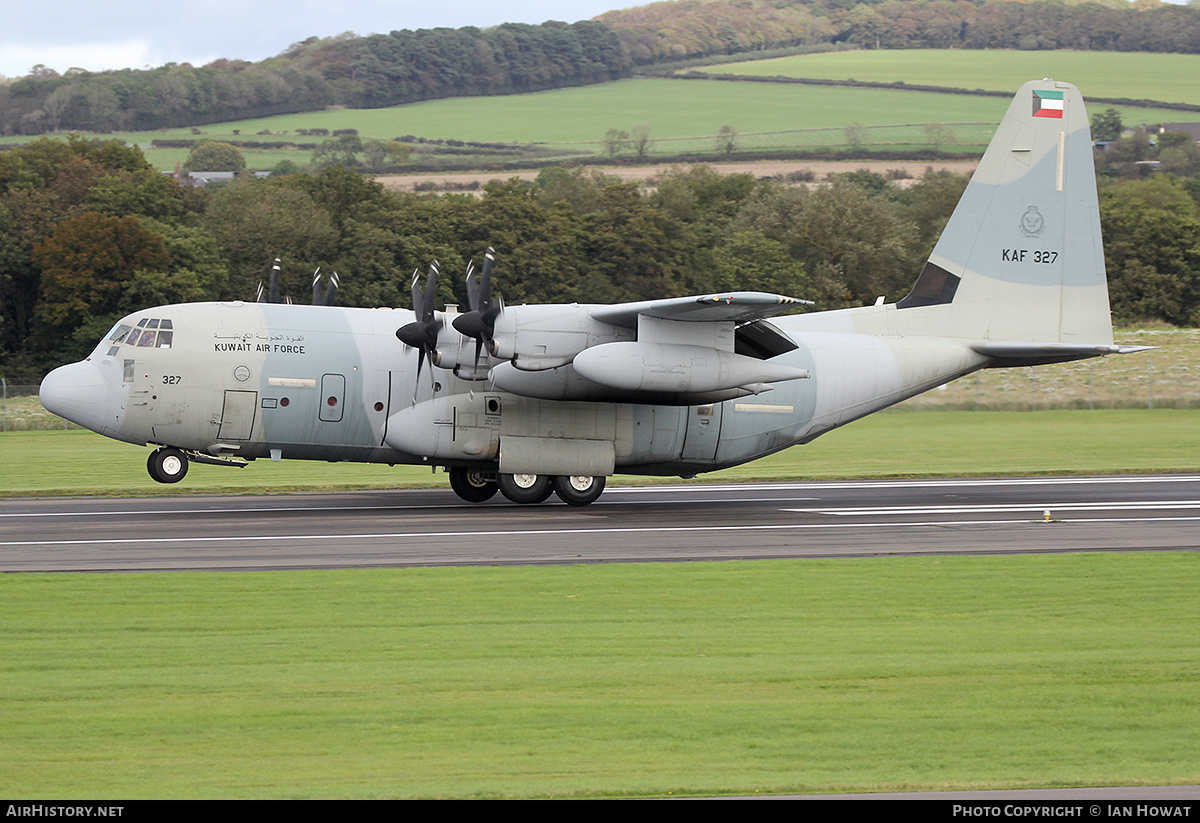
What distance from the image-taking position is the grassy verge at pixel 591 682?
804cm

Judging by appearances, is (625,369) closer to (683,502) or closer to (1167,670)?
(683,502)

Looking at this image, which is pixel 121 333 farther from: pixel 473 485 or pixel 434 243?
pixel 434 243

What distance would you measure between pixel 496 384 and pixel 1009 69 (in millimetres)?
154596

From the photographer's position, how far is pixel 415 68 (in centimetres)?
15912

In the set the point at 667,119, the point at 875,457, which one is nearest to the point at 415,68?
the point at 667,119

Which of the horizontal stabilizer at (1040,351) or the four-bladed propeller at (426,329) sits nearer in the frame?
the four-bladed propeller at (426,329)

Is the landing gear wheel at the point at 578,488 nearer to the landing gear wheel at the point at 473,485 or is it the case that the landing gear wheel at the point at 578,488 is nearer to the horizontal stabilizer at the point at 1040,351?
the landing gear wheel at the point at 473,485

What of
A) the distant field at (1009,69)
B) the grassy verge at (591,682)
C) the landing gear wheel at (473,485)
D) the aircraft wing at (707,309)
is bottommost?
the landing gear wheel at (473,485)

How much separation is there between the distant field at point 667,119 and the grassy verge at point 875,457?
8459 centimetres

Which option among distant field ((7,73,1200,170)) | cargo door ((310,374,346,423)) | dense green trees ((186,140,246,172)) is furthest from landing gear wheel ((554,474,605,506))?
distant field ((7,73,1200,170))

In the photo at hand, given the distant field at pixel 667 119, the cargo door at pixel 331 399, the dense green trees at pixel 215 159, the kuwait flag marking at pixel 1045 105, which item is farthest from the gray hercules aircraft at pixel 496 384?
the distant field at pixel 667 119

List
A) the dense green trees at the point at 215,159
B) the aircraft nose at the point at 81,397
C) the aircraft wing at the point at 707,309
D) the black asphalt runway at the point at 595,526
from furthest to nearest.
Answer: the dense green trees at the point at 215,159 < the aircraft nose at the point at 81,397 < the aircraft wing at the point at 707,309 < the black asphalt runway at the point at 595,526

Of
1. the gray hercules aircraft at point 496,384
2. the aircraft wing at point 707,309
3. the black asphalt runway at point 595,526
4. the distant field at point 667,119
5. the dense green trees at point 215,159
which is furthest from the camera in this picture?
the distant field at point 667,119

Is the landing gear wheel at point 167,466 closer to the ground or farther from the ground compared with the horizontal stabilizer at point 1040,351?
closer to the ground
